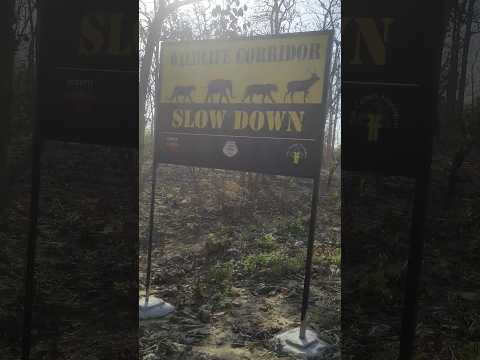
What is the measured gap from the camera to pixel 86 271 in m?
4.86

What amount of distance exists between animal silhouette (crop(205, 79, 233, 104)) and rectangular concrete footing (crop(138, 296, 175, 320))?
246cm

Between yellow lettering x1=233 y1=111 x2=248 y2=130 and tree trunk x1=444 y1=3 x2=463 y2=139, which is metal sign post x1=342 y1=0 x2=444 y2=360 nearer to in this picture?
yellow lettering x1=233 y1=111 x2=248 y2=130

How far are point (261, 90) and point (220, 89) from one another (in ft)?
1.61

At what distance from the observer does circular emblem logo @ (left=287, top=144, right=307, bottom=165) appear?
3.57 m

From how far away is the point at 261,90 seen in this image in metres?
3.72

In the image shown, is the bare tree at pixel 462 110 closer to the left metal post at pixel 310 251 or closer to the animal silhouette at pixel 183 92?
the left metal post at pixel 310 251

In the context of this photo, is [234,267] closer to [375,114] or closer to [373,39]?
[375,114]

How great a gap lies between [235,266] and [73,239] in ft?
7.74

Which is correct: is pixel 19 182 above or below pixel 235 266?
above

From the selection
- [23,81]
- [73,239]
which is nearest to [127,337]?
[73,239]

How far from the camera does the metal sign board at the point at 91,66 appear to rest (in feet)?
8.87

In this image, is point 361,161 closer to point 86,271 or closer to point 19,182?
point 86,271

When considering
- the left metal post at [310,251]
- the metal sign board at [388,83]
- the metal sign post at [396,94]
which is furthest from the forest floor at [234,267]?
the metal sign board at [388,83]

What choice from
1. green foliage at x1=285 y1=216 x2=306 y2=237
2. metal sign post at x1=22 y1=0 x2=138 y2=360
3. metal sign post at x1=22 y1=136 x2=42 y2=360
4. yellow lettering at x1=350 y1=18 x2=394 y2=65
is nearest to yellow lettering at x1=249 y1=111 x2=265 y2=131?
metal sign post at x1=22 y1=0 x2=138 y2=360
